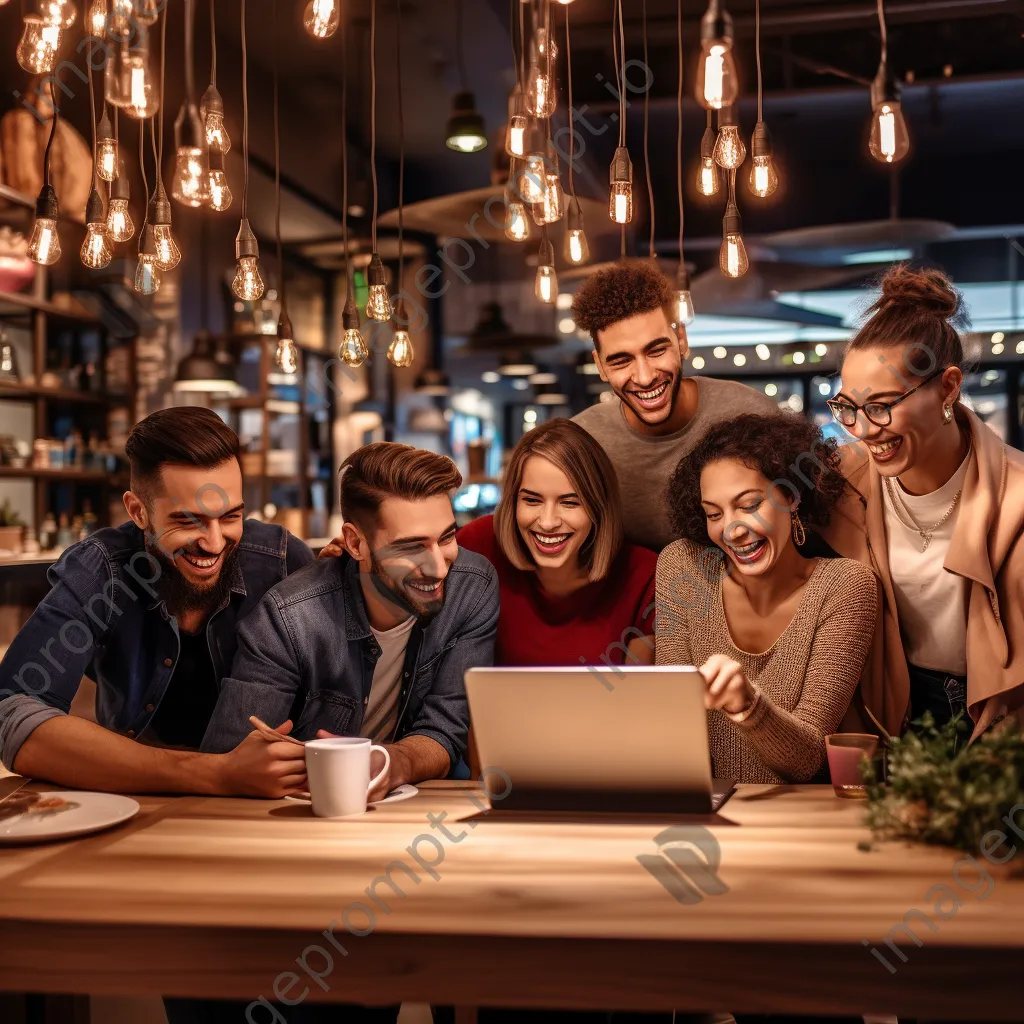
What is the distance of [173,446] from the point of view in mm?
Answer: 2045

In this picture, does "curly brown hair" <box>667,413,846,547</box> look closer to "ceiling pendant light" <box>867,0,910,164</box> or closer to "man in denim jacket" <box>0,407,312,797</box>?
"ceiling pendant light" <box>867,0,910,164</box>

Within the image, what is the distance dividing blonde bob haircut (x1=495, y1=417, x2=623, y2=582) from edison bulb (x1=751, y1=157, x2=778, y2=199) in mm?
656

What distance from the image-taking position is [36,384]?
5.46m

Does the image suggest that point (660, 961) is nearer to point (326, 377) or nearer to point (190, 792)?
point (190, 792)

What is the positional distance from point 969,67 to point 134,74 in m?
4.61

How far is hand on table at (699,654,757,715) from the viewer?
1.60 metres

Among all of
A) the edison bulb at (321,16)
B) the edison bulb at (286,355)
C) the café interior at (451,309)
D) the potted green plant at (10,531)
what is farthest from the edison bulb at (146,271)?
the potted green plant at (10,531)

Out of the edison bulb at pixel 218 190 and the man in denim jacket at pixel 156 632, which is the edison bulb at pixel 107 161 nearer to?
the edison bulb at pixel 218 190

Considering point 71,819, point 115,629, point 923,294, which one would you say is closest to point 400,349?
point 115,629

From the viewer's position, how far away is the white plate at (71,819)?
1.42 metres

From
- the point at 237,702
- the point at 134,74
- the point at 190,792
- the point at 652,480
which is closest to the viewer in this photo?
the point at 134,74

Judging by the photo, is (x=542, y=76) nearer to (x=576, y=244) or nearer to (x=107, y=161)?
(x=576, y=244)

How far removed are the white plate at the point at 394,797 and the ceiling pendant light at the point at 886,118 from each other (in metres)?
1.21

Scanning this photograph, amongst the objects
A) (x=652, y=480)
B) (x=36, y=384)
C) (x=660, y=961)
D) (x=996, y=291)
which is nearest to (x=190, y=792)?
(x=660, y=961)
